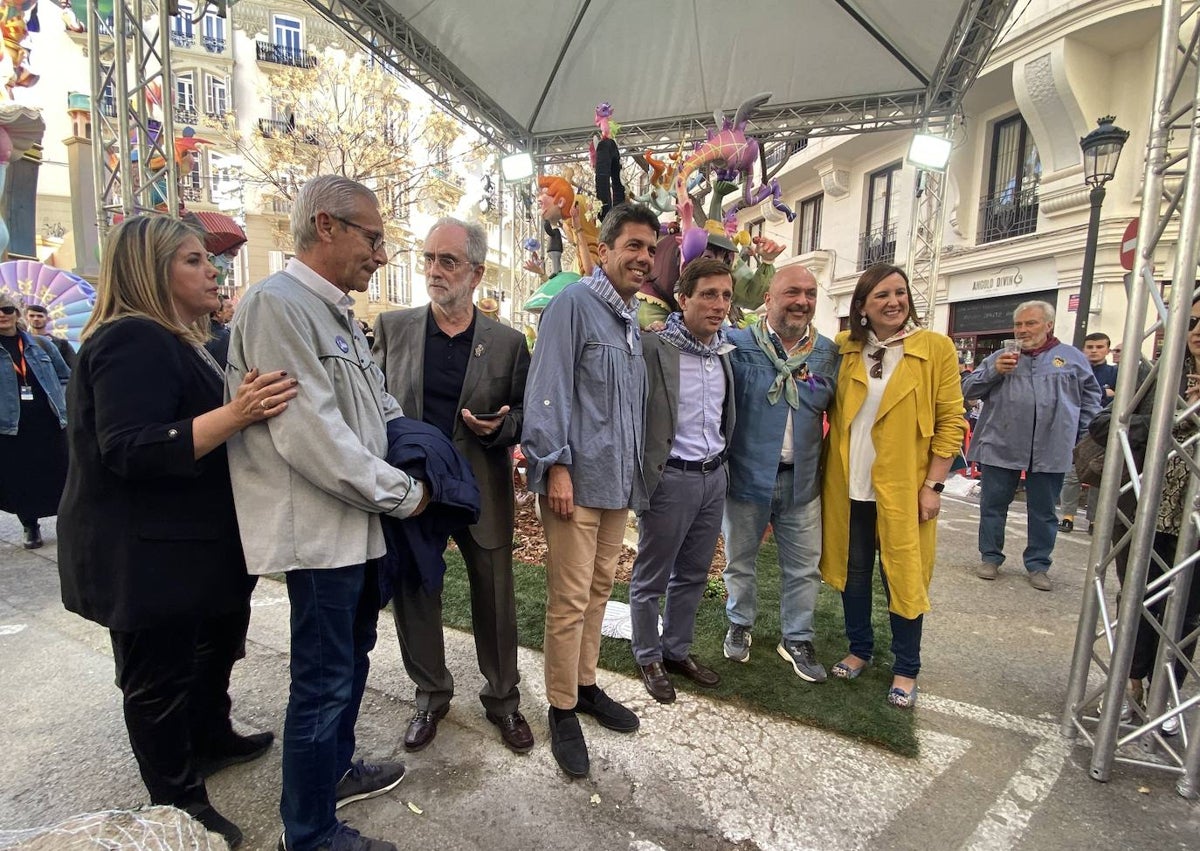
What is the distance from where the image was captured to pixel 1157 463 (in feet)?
7.11

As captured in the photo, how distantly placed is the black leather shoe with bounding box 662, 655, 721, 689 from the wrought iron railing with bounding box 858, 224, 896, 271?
14345 millimetres

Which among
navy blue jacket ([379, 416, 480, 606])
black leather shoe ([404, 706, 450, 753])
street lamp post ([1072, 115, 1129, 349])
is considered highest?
street lamp post ([1072, 115, 1129, 349])

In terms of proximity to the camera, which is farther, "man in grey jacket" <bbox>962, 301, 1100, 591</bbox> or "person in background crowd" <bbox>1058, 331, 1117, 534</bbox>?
"person in background crowd" <bbox>1058, 331, 1117, 534</bbox>

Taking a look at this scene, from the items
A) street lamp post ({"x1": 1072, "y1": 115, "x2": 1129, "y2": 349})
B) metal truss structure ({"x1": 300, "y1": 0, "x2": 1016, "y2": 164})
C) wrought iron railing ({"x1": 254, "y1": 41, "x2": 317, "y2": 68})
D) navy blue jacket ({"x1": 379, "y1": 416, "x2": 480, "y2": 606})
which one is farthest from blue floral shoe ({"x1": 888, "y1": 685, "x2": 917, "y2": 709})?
wrought iron railing ({"x1": 254, "y1": 41, "x2": 317, "y2": 68})

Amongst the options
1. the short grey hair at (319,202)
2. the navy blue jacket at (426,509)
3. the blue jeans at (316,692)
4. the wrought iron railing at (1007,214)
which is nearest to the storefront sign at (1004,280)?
the wrought iron railing at (1007,214)

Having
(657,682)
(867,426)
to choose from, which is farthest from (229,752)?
(867,426)

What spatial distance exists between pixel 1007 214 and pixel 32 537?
50.7 feet

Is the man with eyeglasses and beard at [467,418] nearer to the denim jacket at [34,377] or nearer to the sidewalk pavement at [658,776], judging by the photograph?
the sidewalk pavement at [658,776]

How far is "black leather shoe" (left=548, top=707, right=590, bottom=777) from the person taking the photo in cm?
225

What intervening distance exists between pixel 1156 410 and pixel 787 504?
1431 mm

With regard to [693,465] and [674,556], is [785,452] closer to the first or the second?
[693,465]

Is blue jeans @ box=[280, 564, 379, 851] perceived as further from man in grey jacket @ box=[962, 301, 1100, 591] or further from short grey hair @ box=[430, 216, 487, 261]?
man in grey jacket @ box=[962, 301, 1100, 591]

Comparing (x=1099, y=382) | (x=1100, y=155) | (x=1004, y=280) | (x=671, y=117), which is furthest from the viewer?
(x=1004, y=280)

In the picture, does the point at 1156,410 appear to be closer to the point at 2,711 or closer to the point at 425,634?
the point at 425,634
